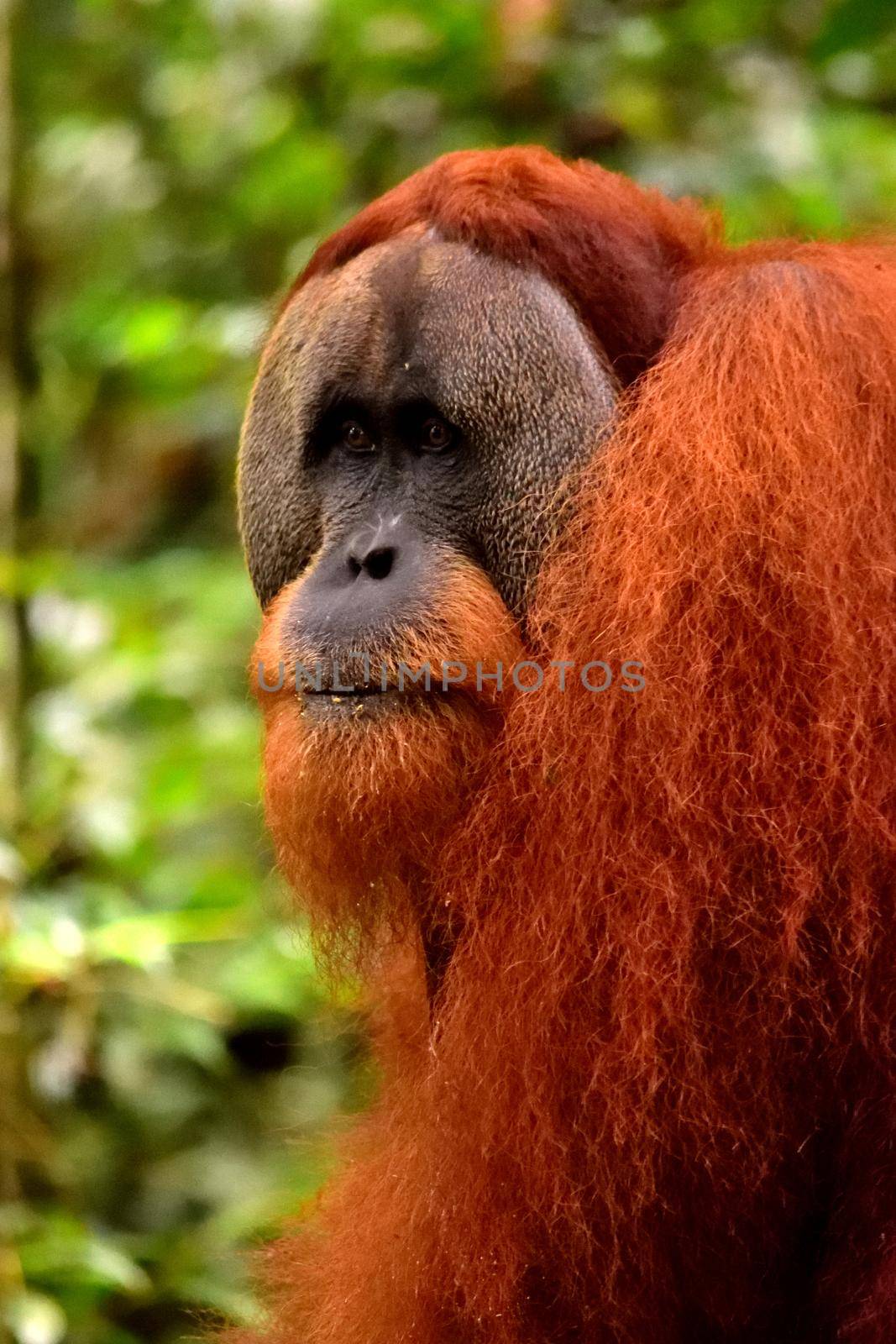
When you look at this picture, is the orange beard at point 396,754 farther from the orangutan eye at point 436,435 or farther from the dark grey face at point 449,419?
the orangutan eye at point 436,435

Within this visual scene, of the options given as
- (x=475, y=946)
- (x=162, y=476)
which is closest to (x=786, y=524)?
(x=475, y=946)

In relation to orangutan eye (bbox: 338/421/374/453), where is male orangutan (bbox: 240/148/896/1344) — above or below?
below

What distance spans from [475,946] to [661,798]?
0.30 meters

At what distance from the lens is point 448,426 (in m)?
1.79

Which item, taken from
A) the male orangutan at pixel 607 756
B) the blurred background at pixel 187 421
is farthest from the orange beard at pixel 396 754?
the blurred background at pixel 187 421

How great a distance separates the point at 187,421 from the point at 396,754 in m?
2.78

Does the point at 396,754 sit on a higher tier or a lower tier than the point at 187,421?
lower

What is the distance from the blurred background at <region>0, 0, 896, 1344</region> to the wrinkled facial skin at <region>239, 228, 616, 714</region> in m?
0.66

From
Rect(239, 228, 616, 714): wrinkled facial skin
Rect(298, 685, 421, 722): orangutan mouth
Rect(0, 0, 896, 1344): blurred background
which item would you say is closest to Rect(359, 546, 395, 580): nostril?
Rect(239, 228, 616, 714): wrinkled facial skin

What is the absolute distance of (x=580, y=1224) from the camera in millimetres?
1525

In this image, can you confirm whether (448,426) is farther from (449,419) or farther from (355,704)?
(355,704)

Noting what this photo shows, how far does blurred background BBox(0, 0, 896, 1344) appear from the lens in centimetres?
277

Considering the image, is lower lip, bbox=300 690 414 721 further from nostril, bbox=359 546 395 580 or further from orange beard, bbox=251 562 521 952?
nostril, bbox=359 546 395 580

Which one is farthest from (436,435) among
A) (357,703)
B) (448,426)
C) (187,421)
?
(187,421)
